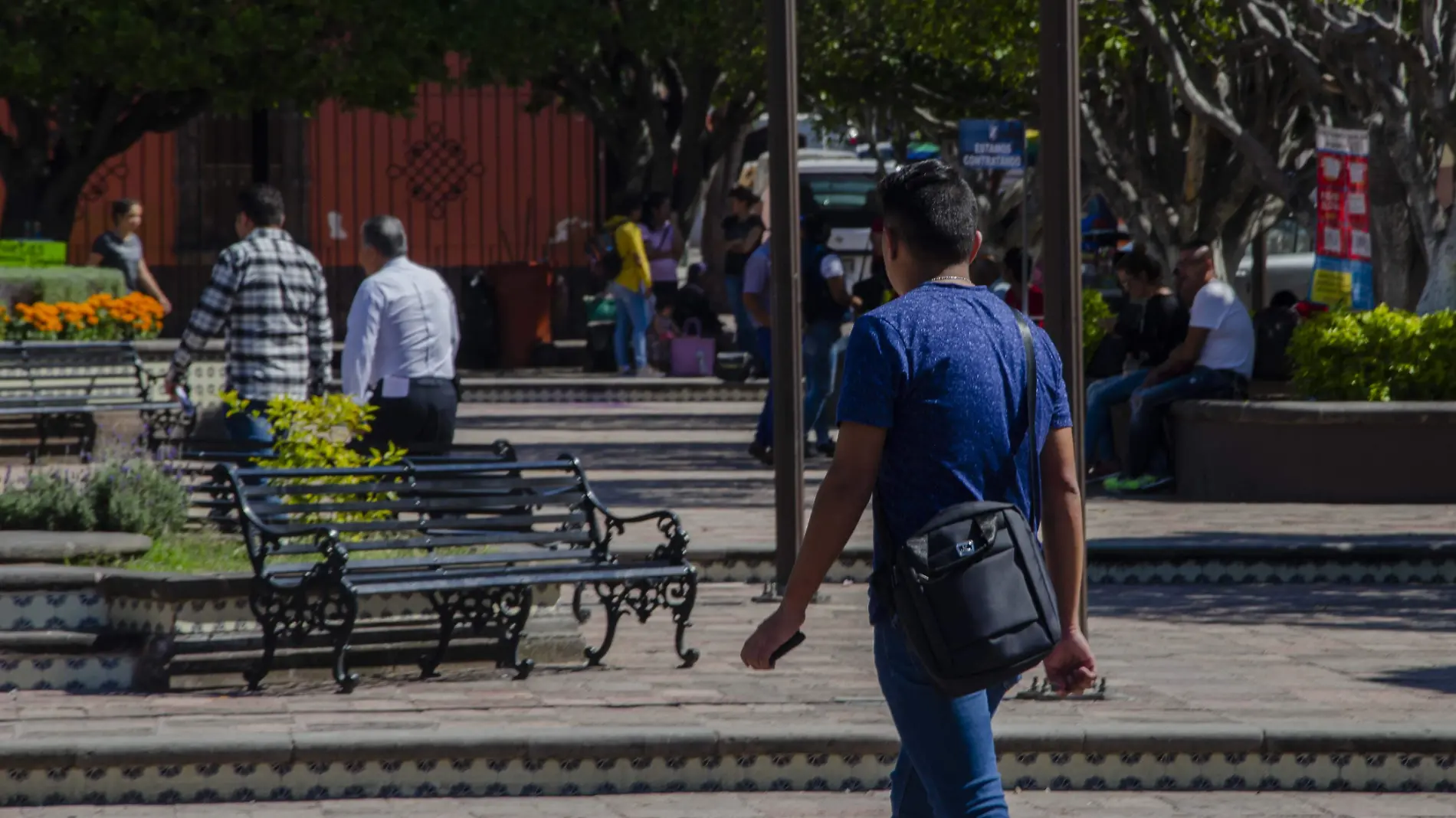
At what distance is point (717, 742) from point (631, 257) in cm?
1664

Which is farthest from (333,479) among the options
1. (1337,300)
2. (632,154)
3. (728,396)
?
(632,154)

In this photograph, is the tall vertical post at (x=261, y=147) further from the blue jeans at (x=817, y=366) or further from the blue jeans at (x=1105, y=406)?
the blue jeans at (x=1105, y=406)

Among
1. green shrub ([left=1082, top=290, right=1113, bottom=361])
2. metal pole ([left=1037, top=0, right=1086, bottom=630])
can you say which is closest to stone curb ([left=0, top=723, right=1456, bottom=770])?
metal pole ([left=1037, top=0, right=1086, bottom=630])

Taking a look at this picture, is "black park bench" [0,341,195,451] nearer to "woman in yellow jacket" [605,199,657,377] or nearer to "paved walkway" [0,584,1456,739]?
"paved walkway" [0,584,1456,739]

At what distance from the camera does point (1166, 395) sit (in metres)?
14.8

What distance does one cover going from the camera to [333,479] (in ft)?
30.1

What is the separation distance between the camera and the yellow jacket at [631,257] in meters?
23.5

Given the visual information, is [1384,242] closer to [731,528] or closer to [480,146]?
[731,528]

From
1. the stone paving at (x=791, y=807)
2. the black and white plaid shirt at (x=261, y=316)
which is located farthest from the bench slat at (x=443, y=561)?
the black and white plaid shirt at (x=261, y=316)

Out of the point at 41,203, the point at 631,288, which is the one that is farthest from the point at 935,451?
the point at 41,203

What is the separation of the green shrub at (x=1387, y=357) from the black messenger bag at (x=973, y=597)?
10360mm

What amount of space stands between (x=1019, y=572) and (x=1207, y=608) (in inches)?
242

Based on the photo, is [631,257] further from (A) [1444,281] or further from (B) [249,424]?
(B) [249,424]

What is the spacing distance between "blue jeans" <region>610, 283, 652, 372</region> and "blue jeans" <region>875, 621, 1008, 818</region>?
19.4 m
